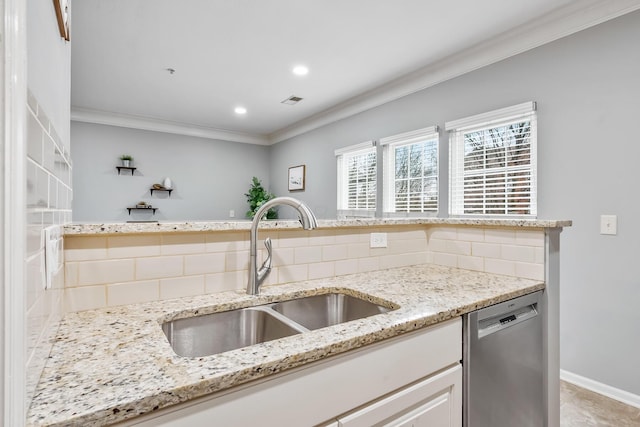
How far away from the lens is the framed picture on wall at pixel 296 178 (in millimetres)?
5348

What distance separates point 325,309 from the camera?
130cm

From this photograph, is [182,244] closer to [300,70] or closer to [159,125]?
[300,70]

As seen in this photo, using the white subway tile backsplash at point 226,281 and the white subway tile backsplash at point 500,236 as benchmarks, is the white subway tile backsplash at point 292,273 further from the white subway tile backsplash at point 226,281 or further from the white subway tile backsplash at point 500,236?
the white subway tile backsplash at point 500,236

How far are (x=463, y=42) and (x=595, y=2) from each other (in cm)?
87

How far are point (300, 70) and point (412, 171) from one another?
1572 mm

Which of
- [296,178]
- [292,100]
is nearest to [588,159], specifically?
[292,100]

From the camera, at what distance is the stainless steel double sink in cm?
100

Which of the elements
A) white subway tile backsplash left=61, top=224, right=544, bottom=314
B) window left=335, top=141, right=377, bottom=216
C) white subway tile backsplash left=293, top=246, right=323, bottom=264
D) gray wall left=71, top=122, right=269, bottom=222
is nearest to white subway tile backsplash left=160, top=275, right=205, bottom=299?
white subway tile backsplash left=61, top=224, right=544, bottom=314

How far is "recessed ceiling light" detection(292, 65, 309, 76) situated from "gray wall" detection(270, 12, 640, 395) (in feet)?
5.83

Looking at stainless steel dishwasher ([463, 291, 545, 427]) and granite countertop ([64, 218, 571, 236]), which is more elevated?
granite countertop ([64, 218, 571, 236])

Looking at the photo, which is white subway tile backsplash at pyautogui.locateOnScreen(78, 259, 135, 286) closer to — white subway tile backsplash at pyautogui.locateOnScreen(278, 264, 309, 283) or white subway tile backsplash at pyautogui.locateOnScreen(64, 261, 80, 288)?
white subway tile backsplash at pyautogui.locateOnScreen(64, 261, 80, 288)

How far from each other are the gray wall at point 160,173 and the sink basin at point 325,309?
4.68 m

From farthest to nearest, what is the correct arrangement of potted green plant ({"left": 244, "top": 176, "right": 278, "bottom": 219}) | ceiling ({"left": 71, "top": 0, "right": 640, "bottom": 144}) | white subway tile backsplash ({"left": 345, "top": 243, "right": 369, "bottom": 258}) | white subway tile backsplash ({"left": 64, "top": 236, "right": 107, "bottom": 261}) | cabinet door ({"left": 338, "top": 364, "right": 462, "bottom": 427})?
potted green plant ({"left": 244, "top": 176, "right": 278, "bottom": 219}), ceiling ({"left": 71, "top": 0, "right": 640, "bottom": 144}), white subway tile backsplash ({"left": 345, "top": 243, "right": 369, "bottom": 258}), white subway tile backsplash ({"left": 64, "top": 236, "right": 107, "bottom": 261}), cabinet door ({"left": 338, "top": 364, "right": 462, "bottom": 427})

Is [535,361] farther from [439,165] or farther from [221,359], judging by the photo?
[439,165]
